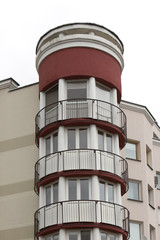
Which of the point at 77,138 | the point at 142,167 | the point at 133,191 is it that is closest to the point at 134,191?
the point at 133,191

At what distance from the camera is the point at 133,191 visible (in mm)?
40188

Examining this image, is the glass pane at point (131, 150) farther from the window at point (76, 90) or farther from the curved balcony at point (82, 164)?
the window at point (76, 90)

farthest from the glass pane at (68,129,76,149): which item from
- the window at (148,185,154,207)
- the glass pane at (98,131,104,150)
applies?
the window at (148,185,154,207)

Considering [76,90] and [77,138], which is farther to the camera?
[76,90]

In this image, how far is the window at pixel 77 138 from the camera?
34469 millimetres

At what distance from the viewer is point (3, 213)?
125 ft

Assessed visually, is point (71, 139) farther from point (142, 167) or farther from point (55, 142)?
point (142, 167)

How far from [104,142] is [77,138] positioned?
173 cm

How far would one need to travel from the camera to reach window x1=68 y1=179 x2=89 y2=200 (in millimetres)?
33062

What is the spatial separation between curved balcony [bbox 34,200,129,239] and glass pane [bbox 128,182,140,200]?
6.27m

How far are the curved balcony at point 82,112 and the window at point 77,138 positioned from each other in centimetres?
84

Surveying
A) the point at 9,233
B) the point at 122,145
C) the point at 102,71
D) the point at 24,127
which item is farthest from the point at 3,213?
the point at 102,71

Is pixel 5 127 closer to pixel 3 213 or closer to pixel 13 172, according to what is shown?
pixel 13 172

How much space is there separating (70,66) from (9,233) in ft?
36.9
